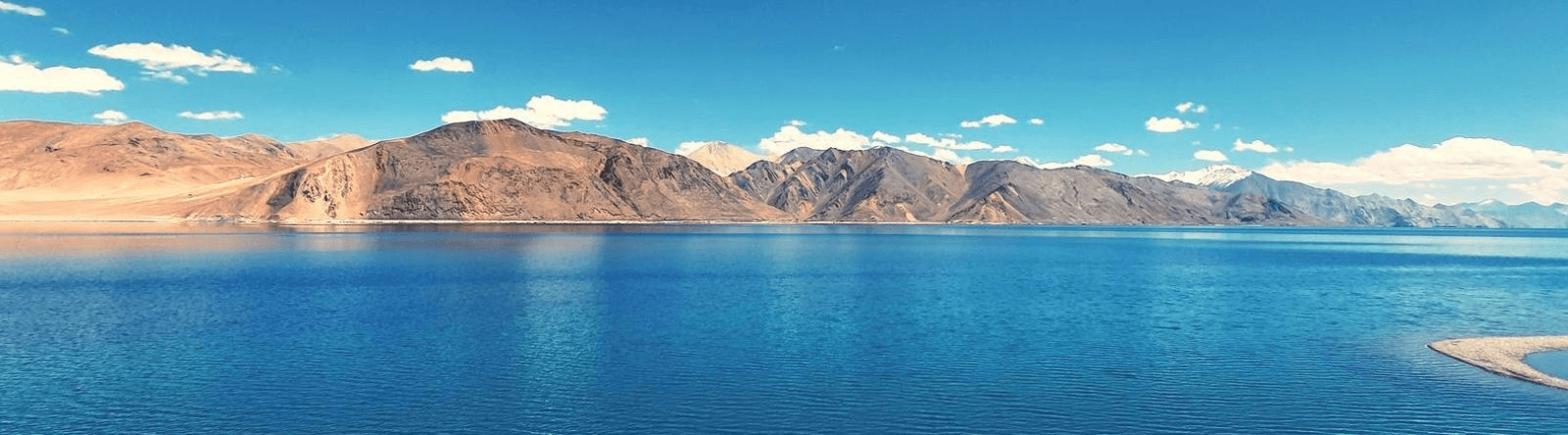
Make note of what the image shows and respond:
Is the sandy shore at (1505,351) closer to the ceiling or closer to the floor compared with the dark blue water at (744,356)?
closer to the ceiling

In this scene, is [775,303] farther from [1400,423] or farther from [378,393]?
[1400,423]

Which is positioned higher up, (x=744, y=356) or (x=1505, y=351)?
(x=1505, y=351)

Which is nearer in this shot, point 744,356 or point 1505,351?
point 744,356

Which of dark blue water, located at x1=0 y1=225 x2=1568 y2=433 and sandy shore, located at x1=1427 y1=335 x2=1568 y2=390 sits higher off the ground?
sandy shore, located at x1=1427 y1=335 x2=1568 y2=390

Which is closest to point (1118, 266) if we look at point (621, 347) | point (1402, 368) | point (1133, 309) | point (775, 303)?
point (1133, 309)

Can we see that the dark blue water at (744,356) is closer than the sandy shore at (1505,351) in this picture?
Yes
